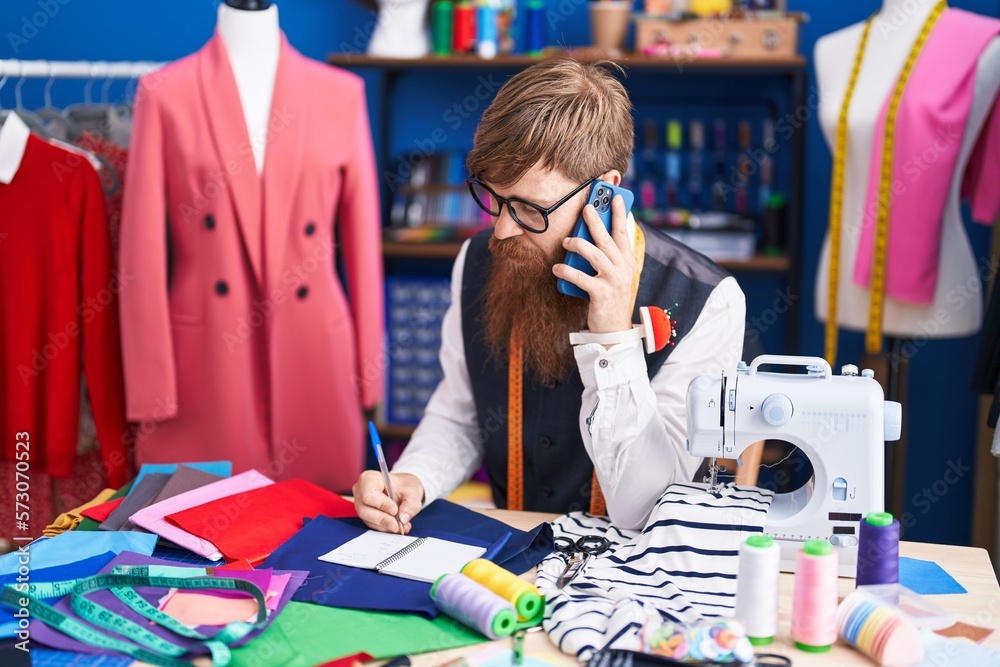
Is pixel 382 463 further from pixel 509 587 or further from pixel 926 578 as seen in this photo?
pixel 926 578

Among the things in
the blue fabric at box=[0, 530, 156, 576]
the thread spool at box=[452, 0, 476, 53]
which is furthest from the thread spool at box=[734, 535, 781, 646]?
the thread spool at box=[452, 0, 476, 53]

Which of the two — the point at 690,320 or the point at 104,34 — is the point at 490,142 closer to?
the point at 690,320

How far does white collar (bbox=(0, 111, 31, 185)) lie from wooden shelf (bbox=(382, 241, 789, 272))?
1339mm

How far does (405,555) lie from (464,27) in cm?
244

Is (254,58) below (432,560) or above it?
above

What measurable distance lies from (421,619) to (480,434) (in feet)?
2.75

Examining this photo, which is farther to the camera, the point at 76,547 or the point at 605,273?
the point at 605,273

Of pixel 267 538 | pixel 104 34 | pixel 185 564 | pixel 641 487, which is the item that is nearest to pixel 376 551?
pixel 267 538

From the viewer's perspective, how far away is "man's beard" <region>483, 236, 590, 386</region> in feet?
6.50

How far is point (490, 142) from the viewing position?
188 centimetres

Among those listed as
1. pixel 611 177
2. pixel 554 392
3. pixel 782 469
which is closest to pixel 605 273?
pixel 611 177

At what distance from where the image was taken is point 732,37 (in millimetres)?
3383

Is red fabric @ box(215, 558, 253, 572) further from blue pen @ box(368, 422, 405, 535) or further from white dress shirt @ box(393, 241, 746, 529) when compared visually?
white dress shirt @ box(393, 241, 746, 529)

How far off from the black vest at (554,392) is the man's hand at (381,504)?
38 centimetres
